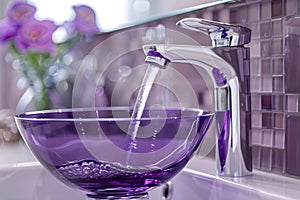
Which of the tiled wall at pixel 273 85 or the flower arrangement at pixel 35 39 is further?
the flower arrangement at pixel 35 39

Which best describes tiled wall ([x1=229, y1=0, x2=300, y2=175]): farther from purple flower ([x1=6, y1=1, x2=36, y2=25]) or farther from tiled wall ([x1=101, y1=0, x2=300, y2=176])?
purple flower ([x1=6, y1=1, x2=36, y2=25])

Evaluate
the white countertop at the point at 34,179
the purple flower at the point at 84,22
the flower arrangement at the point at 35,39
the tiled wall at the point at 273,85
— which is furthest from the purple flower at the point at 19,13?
the tiled wall at the point at 273,85

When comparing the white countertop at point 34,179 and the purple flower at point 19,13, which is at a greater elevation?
the purple flower at point 19,13

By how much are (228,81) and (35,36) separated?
545mm

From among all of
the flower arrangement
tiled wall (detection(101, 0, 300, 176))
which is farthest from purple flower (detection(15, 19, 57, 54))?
tiled wall (detection(101, 0, 300, 176))

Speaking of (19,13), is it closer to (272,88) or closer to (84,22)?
(84,22)

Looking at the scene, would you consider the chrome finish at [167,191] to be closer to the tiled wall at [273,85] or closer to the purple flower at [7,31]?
the tiled wall at [273,85]

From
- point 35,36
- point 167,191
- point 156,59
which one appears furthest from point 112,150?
point 35,36

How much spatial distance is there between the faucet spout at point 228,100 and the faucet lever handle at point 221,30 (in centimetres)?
1

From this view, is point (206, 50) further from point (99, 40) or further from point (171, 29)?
point (99, 40)

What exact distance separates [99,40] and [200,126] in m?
0.93

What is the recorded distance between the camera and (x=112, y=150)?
0.58 metres

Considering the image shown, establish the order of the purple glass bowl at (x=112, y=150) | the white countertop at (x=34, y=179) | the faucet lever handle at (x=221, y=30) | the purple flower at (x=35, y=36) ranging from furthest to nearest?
the purple flower at (x=35, y=36), the white countertop at (x=34, y=179), the faucet lever handle at (x=221, y=30), the purple glass bowl at (x=112, y=150)

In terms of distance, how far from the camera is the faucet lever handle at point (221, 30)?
673 millimetres
